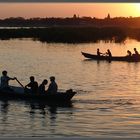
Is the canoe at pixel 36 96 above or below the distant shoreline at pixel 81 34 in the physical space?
below

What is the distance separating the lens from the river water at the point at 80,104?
267 inches

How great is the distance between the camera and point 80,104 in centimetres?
972

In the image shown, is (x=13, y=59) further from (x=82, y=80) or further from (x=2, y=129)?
(x=2, y=129)

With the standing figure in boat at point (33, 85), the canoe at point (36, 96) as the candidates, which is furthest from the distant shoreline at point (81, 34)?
the standing figure in boat at point (33, 85)

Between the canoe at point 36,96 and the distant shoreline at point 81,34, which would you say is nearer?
the canoe at point 36,96

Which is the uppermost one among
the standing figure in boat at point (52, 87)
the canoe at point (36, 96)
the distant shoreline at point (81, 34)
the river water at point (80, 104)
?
the distant shoreline at point (81, 34)

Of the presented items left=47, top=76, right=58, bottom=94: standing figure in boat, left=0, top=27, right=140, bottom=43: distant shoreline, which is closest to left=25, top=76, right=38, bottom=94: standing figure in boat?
left=47, top=76, right=58, bottom=94: standing figure in boat

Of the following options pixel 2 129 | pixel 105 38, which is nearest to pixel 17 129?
pixel 2 129

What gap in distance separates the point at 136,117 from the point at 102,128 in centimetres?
186

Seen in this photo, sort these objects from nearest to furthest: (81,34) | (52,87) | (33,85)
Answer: (52,87) < (33,85) < (81,34)

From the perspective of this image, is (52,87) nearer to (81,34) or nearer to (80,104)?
(80,104)

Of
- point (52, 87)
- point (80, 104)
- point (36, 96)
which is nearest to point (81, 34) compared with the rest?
point (80, 104)

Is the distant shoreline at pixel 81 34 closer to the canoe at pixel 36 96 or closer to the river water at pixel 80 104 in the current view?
the river water at pixel 80 104

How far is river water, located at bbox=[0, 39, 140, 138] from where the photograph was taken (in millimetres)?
6785
